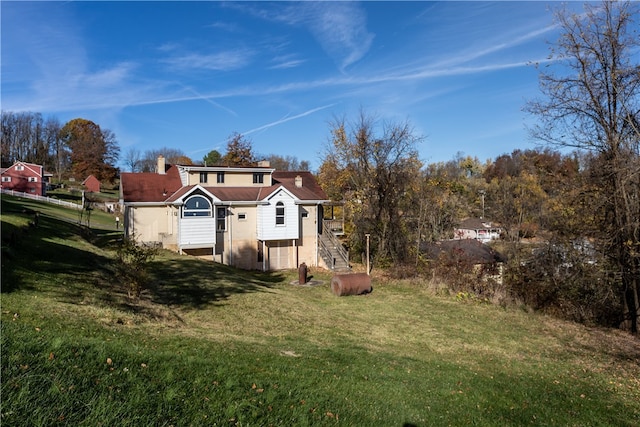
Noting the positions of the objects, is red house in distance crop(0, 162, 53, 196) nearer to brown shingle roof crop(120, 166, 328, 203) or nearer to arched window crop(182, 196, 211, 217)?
brown shingle roof crop(120, 166, 328, 203)

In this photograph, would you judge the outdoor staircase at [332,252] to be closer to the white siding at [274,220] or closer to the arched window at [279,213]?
the white siding at [274,220]

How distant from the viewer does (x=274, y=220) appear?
87.2ft

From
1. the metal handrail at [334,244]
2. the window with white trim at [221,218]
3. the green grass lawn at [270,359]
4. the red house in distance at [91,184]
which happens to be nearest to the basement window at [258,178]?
the window with white trim at [221,218]

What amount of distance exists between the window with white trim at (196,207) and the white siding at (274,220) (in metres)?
3.61

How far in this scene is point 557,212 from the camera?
73.5 feet

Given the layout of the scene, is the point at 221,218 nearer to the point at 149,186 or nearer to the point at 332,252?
the point at 149,186

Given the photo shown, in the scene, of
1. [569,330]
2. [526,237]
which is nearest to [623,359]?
[569,330]

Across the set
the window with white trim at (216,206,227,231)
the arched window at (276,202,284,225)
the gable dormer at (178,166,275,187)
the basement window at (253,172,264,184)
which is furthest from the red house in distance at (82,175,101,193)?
the arched window at (276,202,284,225)

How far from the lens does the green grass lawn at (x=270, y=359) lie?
5.41 m

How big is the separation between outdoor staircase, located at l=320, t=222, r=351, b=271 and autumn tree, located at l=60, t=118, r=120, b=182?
59386 mm

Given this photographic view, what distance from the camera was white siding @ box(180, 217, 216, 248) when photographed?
24234 mm

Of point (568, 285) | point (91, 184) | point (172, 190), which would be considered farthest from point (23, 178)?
point (568, 285)

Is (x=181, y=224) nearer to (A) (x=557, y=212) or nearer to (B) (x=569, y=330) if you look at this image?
(B) (x=569, y=330)

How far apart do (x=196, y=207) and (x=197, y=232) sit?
5.17 ft
